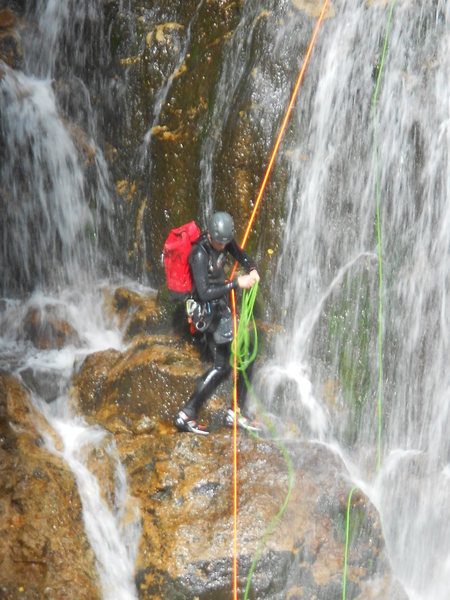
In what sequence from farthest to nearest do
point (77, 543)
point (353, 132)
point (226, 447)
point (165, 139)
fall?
point (165, 139)
point (353, 132)
point (226, 447)
point (77, 543)

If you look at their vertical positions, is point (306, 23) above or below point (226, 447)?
above

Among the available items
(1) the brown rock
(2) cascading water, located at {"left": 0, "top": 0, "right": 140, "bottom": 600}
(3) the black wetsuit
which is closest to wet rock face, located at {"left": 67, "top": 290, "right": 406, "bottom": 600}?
(3) the black wetsuit

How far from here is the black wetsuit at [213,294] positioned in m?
6.62

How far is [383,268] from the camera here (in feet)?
24.7

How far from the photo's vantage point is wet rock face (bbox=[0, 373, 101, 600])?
580 centimetres

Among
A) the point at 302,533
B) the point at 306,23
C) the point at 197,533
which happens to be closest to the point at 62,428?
the point at 197,533

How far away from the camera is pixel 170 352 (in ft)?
26.0

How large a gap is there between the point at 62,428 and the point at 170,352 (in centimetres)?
142

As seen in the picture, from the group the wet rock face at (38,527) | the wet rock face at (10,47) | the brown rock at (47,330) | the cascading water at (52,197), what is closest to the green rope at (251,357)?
the wet rock face at (38,527)

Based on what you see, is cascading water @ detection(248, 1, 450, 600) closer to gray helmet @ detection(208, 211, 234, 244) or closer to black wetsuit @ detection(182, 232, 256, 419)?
black wetsuit @ detection(182, 232, 256, 419)

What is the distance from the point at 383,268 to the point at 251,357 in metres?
1.69

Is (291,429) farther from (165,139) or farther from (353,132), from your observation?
(165,139)

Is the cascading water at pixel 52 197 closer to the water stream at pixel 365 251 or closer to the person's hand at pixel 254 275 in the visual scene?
the water stream at pixel 365 251

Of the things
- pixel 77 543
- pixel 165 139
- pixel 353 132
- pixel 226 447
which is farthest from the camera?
pixel 165 139
